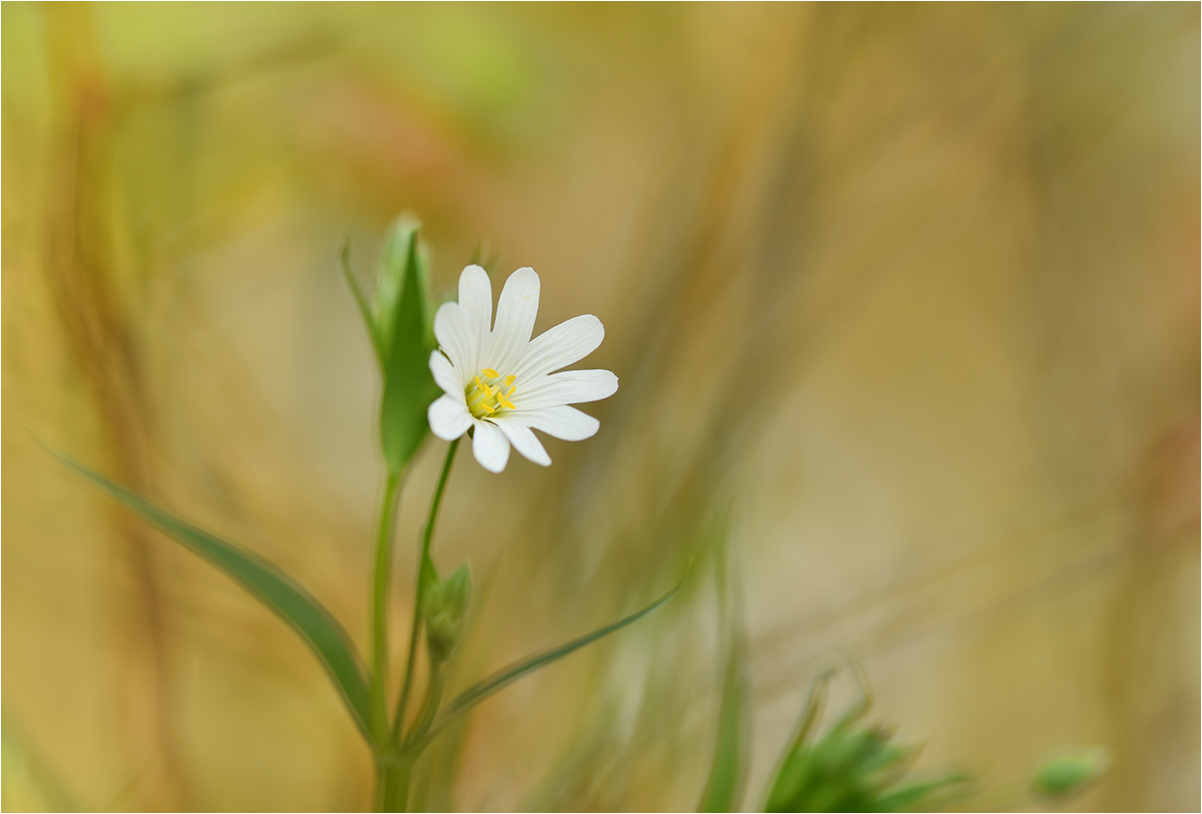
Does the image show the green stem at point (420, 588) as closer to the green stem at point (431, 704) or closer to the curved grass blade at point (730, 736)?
the green stem at point (431, 704)

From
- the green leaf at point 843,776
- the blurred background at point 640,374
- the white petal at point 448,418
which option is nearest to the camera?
the white petal at point 448,418

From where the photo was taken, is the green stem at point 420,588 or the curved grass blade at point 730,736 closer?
the green stem at point 420,588

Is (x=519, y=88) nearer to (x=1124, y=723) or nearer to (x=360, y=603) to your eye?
(x=360, y=603)

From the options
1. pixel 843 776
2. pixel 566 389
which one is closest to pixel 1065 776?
pixel 843 776

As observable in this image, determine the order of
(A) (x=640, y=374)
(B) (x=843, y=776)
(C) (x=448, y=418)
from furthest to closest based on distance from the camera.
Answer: (A) (x=640, y=374) < (B) (x=843, y=776) < (C) (x=448, y=418)

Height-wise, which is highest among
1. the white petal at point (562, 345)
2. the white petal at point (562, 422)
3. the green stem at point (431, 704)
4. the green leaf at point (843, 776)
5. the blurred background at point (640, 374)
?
the blurred background at point (640, 374)

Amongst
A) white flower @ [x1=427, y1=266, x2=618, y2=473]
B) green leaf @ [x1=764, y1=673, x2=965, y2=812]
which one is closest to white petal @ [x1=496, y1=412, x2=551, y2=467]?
white flower @ [x1=427, y1=266, x2=618, y2=473]

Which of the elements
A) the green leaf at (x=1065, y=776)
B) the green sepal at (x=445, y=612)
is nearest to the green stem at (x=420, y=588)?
the green sepal at (x=445, y=612)

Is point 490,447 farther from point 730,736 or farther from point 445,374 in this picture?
point 730,736
